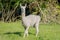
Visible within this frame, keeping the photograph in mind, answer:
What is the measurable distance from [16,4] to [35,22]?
7.28 meters

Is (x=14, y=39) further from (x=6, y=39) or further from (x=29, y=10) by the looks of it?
(x=29, y=10)

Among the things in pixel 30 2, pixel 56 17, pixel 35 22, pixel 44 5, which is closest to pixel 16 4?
pixel 30 2

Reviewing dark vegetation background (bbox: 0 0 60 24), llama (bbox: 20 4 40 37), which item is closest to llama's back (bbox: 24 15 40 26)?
llama (bbox: 20 4 40 37)

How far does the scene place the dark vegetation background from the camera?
1933 cm

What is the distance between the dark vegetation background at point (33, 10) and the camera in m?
19.3

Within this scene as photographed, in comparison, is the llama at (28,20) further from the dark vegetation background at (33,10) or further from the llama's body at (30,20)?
the dark vegetation background at (33,10)

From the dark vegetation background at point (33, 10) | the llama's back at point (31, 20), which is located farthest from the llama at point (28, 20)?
the dark vegetation background at point (33, 10)

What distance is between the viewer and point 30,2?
1906cm

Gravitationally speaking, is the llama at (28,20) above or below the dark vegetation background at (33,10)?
above

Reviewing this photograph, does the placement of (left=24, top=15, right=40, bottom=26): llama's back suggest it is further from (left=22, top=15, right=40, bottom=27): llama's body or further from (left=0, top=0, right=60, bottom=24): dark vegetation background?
(left=0, top=0, right=60, bottom=24): dark vegetation background

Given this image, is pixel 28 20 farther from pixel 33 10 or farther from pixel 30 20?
pixel 33 10

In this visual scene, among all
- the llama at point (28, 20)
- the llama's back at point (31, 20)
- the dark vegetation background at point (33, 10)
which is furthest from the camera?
the dark vegetation background at point (33, 10)

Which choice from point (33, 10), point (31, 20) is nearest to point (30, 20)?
point (31, 20)

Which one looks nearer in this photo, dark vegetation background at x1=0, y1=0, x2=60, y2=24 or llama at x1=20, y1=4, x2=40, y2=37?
llama at x1=20, y1=4, x2=40, y2=37
